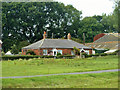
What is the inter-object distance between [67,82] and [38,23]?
54.3 meters

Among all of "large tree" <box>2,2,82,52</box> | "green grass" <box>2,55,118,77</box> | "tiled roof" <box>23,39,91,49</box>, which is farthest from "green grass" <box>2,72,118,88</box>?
"large tree" <box>2,2,82,52</box>

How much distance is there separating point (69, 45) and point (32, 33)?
17.1 metres

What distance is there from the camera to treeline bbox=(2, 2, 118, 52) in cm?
6875

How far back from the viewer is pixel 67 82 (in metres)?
19.3

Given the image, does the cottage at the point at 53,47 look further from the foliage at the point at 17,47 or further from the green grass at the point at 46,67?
the green grass at the point at 46,67

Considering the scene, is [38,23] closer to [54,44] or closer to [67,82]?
[54,44]

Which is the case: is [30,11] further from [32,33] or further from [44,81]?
[44,81]

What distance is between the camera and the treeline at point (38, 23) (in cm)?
6875

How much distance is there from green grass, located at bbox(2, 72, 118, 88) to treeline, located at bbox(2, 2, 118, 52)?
1802 inches

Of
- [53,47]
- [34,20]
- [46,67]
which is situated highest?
[34,20]

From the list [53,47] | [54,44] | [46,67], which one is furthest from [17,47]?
[46,67]

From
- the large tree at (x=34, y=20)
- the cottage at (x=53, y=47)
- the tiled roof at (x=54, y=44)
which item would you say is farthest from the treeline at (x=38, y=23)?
the cottage at (x=53, y=47)

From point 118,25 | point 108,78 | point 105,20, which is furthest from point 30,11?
point 108,78

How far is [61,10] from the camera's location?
76188 mm
